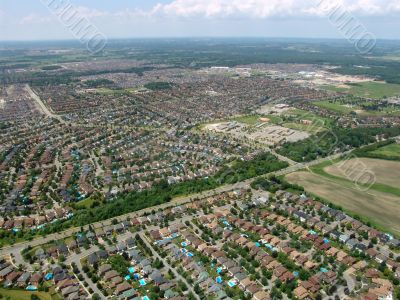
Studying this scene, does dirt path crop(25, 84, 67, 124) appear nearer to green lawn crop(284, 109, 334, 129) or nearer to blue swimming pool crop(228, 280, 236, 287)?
green lawn crop(284, 109, 334, 129)

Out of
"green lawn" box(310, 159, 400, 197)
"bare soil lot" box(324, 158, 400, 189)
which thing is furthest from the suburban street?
"bare soil lot" box(324, 158, 400, 189)

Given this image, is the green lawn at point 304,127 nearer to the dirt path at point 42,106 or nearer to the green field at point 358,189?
the green field at point 358,189

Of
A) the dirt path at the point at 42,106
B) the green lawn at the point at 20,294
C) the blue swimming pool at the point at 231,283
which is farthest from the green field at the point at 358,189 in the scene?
the dirt path at the point at 42,106

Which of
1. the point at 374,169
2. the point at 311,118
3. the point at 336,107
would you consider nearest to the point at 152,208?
the point at 374,169

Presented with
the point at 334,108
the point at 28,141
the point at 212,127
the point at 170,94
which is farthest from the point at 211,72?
the point at 28,141

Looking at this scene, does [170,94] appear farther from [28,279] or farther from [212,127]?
[28,279]

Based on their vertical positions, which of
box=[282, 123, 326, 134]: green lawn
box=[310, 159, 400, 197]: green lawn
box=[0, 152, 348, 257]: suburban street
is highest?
box=[0, 152, 348, 257]: suburban street
